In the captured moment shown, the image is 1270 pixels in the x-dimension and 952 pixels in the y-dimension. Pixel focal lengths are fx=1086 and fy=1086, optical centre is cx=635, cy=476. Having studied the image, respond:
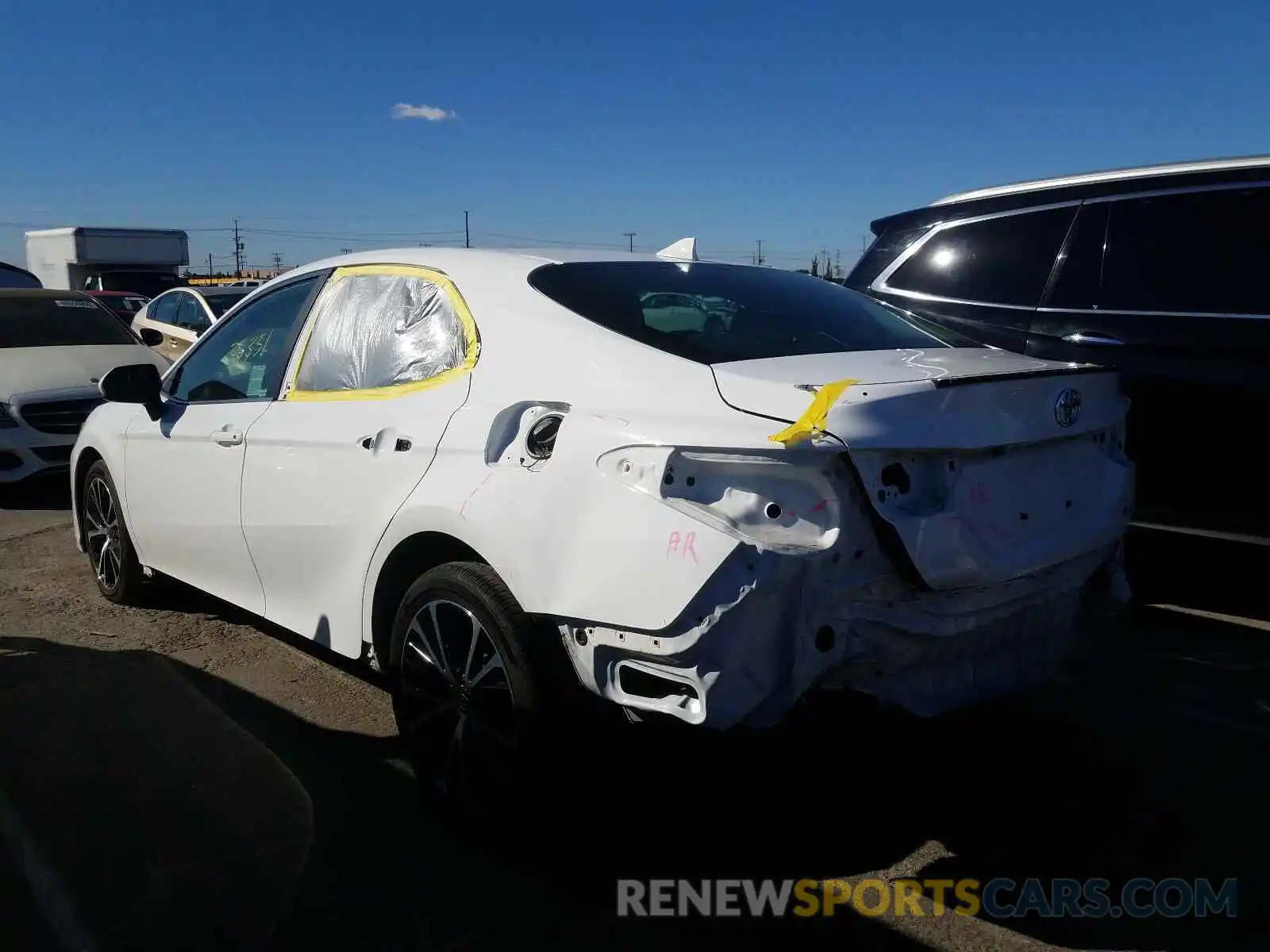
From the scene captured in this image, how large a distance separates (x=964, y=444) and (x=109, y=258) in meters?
30.8

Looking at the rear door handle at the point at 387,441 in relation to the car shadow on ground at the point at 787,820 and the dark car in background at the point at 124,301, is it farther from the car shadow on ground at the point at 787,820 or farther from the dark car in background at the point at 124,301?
the dark car in background at the point at 124,301

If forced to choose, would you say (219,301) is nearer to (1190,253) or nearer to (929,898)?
(1190,253)

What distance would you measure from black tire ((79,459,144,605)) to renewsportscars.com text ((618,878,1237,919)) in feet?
11.2

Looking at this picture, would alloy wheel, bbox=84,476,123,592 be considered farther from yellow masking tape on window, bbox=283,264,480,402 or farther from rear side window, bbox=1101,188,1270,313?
rear side window, bbox=1101,188,1270,313

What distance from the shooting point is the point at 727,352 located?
2.95m

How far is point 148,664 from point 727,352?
3066 mm

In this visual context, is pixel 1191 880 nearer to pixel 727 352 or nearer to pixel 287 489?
pixel 727 352

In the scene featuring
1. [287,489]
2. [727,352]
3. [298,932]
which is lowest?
[298,932]

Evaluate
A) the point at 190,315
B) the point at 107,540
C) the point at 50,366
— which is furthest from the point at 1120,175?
the point at 190,315

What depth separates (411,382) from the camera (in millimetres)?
3428

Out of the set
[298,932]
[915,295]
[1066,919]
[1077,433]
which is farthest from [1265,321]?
[298,932]

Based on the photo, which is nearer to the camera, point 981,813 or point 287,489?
point 981,813

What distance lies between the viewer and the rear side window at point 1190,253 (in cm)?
457

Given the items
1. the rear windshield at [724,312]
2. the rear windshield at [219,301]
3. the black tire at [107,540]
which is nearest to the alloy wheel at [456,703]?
the rear windshield at [724,312]
